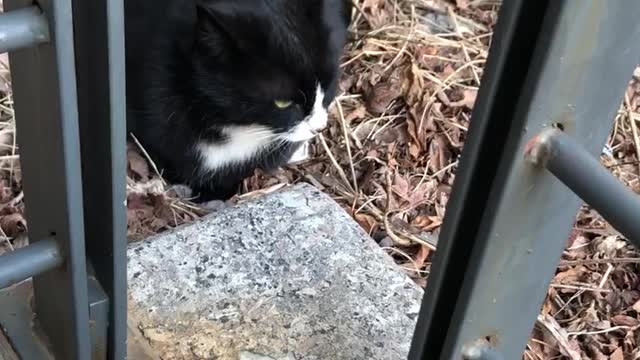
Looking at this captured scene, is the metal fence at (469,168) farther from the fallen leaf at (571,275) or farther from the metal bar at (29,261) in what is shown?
the fallen leaf at (571,275)

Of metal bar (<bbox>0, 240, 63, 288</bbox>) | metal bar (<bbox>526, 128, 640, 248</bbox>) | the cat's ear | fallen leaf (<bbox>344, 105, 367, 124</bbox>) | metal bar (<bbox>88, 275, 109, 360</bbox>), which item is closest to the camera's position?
metal bar (<bbox>526, 128, 640, 248</bbox>)

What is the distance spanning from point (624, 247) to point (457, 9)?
0.79 m

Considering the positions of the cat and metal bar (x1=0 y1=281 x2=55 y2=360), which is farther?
the cat

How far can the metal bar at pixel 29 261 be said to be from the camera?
3.12ft

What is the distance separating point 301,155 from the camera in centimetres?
199

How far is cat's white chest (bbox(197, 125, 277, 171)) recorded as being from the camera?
74.4 inches

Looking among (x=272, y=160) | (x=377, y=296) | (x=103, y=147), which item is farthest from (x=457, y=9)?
(x=103, y=147)

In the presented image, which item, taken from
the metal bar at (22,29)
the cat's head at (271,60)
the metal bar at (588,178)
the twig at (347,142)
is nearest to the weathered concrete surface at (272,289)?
the cat's head at (271,60)

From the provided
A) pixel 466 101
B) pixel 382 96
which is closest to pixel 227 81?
pixel 382 96

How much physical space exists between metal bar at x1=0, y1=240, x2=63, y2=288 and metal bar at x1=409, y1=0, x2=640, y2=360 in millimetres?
395

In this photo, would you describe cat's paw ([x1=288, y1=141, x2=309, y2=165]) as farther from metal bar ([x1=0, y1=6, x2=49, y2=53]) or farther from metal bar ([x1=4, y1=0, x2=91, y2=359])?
metal bar ([x1=0, y1=6, x2=49, y2=53])

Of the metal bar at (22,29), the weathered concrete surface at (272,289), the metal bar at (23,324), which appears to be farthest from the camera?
the weathered concrete surface at (272,289)

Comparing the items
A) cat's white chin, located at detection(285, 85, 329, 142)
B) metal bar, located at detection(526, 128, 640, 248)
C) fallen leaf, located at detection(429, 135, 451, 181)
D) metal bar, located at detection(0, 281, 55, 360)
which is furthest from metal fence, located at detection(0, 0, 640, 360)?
fallen leaf, located at detection(429, 135, 451, 181)

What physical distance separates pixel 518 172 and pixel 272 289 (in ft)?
2.57
